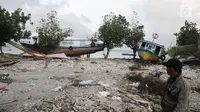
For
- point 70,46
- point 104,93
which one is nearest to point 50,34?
point 70,46

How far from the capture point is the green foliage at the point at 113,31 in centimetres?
2644

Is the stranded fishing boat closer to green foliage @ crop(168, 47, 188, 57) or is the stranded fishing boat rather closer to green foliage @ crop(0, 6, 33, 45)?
green foliage @ crop(0, 6, 33, 45)

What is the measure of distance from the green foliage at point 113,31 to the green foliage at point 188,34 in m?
6.83

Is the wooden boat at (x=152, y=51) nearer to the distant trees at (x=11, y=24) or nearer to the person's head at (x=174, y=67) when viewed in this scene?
the distant trees at (x=11, y=24)

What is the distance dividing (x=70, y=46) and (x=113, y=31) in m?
6.07

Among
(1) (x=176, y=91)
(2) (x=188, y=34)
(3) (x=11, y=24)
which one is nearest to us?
(1) (x=176, y=91)

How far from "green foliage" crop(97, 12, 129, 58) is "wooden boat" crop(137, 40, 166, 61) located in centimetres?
551

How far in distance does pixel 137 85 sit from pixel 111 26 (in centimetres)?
1873

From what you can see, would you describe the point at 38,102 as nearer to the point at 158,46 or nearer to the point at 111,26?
the point at 158,46

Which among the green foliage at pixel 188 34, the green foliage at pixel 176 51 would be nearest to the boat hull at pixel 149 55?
the green foliage at pixel 176 51

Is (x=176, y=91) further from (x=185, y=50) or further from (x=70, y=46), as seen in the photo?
(x=70, y=46)

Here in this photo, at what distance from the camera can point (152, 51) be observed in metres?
21.2

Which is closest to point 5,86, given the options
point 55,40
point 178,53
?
point 178,53

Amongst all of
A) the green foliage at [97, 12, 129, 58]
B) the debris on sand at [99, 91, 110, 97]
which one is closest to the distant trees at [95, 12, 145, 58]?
the green foliage at [97, 12, 129, 58]
